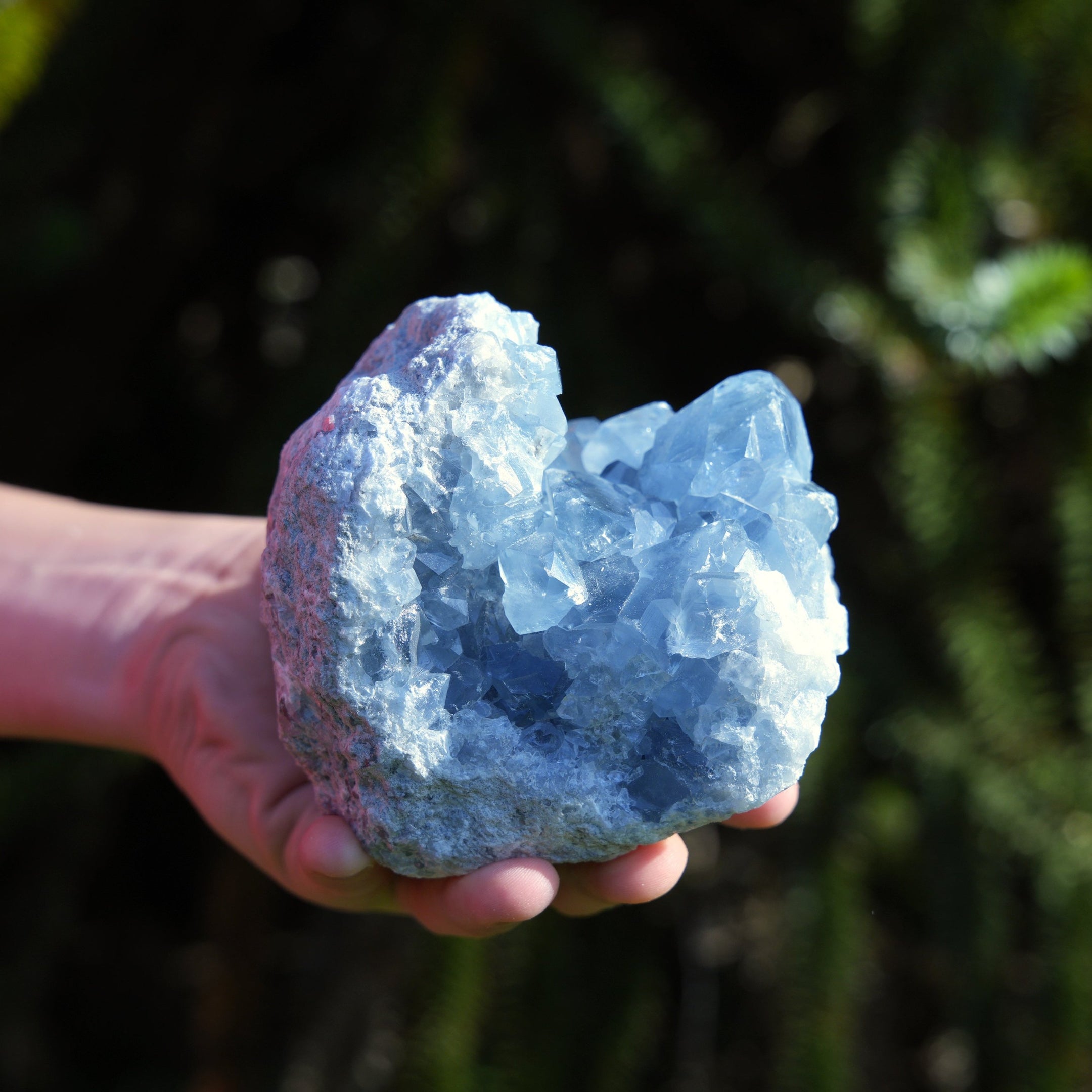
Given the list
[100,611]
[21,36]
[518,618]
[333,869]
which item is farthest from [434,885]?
[21,36]

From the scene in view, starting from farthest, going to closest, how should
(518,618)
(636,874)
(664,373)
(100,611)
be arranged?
(664,373) → (100,611) → (636,874) → (518,618)

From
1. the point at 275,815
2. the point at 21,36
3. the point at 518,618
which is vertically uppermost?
the point at 21,36

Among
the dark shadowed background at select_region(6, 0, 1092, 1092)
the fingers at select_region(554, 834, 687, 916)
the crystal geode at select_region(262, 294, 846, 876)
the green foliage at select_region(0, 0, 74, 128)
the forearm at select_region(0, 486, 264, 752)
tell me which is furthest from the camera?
the dark shadowed background at select_region(6, 0, 1092, 1092)

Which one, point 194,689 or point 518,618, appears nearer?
point 518,618

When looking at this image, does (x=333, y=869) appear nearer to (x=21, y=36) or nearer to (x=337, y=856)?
(x=337, y=856)

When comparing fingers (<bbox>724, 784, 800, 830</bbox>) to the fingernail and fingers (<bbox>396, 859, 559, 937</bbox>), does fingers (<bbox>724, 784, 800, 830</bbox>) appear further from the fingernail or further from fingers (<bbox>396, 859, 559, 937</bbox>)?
the fingernail

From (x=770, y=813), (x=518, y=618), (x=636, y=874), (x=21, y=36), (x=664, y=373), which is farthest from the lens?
(x=664, y=373)

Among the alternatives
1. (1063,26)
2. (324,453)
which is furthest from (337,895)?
(1063,26)

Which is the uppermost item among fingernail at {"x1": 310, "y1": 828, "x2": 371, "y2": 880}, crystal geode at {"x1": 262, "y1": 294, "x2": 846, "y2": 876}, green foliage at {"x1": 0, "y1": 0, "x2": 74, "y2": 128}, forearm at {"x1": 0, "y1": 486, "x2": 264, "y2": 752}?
green foliage at {"x1": 0, "y1": 0, "x2": 74, "y2": 128}

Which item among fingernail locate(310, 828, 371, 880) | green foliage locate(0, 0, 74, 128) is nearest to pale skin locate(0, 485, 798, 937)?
fingernail locate(310, 828, 371, 880)
